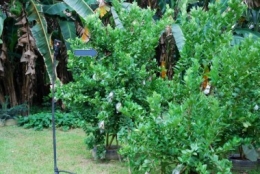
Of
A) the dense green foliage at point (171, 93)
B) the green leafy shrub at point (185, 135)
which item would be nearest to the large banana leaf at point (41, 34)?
the dense green foliage at point (171, 93)

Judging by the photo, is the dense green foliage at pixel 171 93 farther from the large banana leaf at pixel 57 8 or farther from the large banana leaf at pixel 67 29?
the large banana leaf at pixel 57 8

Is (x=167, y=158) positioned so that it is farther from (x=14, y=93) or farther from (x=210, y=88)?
(x=14, y=93)

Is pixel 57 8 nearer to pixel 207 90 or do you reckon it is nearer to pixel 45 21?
pixel 45 21

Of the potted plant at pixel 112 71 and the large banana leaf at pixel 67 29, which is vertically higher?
the large banana leaf at pixel 67 29

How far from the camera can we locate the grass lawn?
15.6 ft

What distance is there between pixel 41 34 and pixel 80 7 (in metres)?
0.76

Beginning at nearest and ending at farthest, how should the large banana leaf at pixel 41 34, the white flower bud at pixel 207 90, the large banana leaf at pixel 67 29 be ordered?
the white flower bud at pixel 207 90, the large banana leaf at pixel 41 34, the large banana leaf at pixel 67 29

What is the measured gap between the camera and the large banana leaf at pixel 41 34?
642 centimetres

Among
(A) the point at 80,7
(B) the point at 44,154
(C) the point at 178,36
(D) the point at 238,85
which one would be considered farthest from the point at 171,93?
(A) the point at 80,7

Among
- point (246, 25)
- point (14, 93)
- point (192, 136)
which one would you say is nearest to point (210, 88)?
point (192, 136)

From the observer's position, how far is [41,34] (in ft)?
21.4

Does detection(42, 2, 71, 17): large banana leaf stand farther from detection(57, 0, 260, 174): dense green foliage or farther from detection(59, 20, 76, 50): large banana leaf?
detection(57, 0, 260, 174): dense green foliage

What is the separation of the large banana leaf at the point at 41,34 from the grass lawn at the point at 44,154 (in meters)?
1.04

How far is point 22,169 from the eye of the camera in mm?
4742
